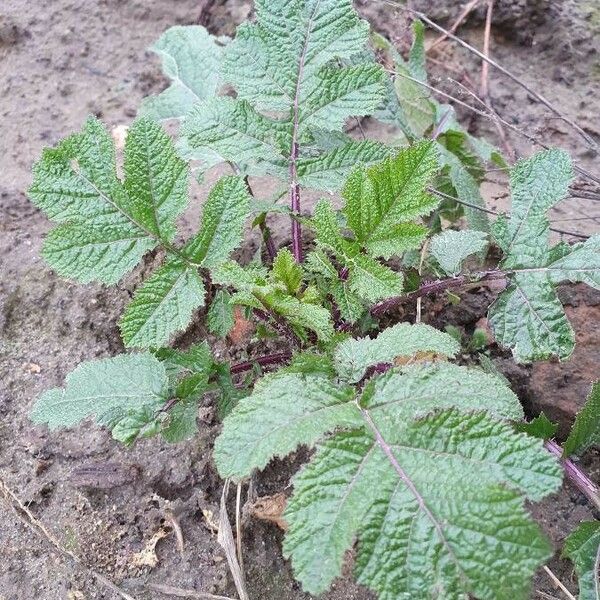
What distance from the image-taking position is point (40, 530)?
1.68 m

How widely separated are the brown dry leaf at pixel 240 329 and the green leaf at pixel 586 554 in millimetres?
998

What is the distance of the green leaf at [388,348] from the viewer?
145 centimetres

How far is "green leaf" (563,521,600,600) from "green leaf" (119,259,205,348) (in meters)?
0.95

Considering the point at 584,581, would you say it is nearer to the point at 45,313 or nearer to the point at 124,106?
the point at 45,313

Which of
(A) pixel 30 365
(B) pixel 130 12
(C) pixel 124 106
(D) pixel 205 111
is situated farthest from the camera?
(B) pixel 130 12

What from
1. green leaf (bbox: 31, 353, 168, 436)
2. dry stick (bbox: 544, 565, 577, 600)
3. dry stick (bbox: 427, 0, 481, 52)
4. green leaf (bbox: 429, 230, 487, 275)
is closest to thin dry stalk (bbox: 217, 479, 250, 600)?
green leaf (bbox: 31, 353, 168, 436)

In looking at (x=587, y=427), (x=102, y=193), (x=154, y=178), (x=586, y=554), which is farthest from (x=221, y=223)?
(x=586, y=554)

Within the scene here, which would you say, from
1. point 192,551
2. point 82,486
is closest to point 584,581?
point 192,551

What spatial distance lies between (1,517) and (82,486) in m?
0.20

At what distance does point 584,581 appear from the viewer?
55.7 inches

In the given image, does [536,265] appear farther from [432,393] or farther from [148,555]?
[148,555]

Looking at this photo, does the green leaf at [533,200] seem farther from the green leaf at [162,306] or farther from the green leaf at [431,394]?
the green leaf at [162,306]

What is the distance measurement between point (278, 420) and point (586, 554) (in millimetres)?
710

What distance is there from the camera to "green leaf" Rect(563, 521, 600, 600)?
1409 mm
